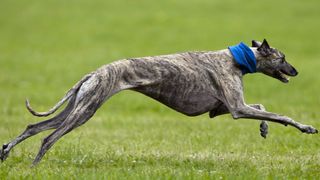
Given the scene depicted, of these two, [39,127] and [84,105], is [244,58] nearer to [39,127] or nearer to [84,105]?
[84,105]

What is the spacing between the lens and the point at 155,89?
859 centimetres

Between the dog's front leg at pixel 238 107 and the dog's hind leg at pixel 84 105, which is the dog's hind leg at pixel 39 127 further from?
the dog's front leg at pixel 238 107

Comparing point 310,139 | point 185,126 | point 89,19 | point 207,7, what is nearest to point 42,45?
point 89,19

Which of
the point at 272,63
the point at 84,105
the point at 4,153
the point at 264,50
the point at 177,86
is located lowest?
the point at 4,153

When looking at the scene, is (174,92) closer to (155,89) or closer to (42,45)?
(155,89)

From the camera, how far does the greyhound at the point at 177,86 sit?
26.9 feet

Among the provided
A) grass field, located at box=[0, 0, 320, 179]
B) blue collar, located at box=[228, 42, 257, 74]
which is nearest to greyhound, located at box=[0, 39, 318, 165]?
blue collar, located at box=[228, 42, 257, 74]

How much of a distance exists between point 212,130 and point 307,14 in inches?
818

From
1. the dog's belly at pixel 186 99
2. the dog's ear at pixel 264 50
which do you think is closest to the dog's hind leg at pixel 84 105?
the dog's belly at pixel 186 99

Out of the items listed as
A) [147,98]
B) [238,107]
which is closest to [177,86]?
[238,107]

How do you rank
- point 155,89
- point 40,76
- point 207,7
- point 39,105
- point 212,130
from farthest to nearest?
point 207,7 < point 40,76 < point 39,105 < point 212,130 < point 155,89

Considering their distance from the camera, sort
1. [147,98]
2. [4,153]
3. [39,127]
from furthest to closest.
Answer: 1. [147,98]
2. [39,127]
3. [4,153]

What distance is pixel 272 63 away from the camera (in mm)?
9312

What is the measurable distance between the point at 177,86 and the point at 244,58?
96 cm
